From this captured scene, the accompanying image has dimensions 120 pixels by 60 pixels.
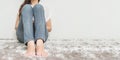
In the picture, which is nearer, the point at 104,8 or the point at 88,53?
the point at 88,53

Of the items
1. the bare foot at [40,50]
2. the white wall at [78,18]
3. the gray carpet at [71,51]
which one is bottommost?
the gray carpet at [71,51]

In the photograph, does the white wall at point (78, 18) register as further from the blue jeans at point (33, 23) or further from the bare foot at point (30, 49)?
the bare foot at point (30, 49)

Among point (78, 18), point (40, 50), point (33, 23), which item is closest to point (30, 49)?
point (40, 50)

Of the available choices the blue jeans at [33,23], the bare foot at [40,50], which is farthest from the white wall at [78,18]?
the bare foot at [40,50]

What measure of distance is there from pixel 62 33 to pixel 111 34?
482 mm

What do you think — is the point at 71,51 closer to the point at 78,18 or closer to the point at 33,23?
the point at 33,23

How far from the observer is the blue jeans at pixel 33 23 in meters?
2.07

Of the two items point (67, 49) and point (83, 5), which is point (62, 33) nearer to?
point (83, 5)

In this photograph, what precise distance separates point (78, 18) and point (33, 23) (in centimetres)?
70

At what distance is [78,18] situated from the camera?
275 centimetres

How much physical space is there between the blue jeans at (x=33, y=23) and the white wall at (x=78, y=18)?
56cm

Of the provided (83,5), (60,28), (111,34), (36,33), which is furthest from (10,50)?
(111,34)

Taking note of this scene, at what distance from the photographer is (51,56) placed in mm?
1931

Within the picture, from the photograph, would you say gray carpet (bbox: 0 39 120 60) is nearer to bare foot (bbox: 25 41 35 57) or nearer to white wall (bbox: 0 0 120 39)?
bare foot (bbox: 25 41 35 57)
